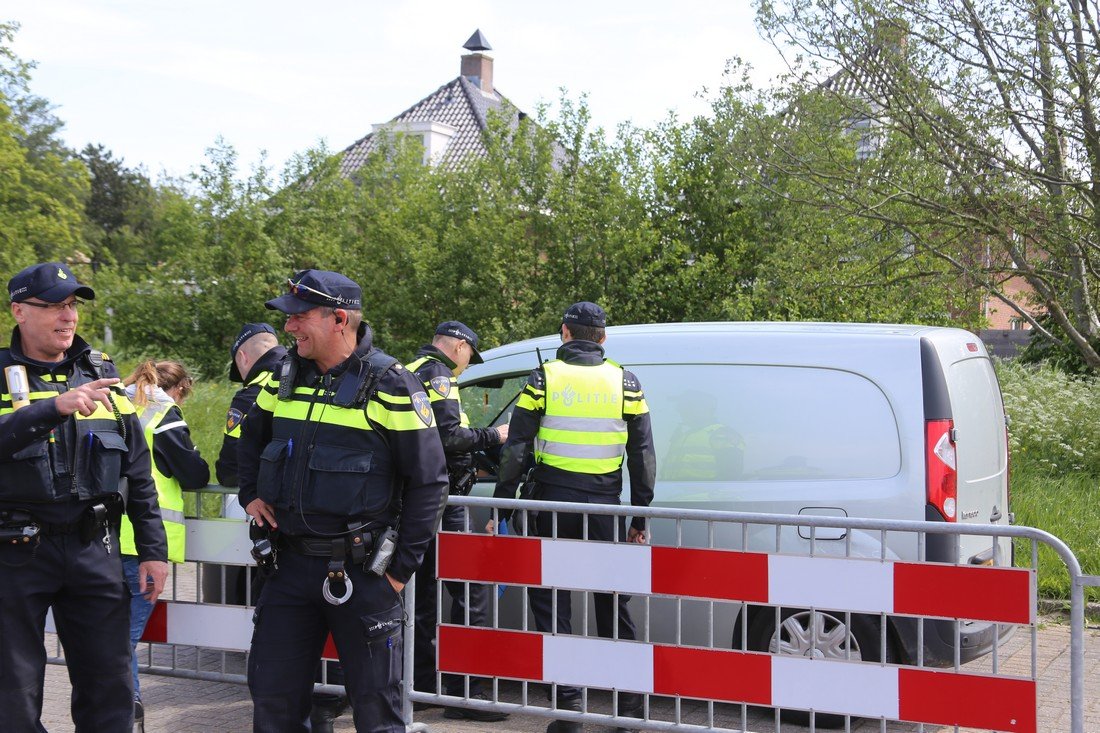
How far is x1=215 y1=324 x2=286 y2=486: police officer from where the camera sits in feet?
16.9

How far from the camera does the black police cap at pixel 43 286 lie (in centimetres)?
388

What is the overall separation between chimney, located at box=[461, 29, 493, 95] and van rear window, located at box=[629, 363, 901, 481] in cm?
4571

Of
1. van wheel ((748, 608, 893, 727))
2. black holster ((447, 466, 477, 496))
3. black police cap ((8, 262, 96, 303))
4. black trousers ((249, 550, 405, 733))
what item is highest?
black police cap ((8, 262, 96, 303))

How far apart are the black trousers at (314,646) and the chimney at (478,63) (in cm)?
4762

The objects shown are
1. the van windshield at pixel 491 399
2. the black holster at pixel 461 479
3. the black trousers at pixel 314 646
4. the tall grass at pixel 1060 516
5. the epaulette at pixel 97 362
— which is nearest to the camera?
the black trousers at pixel 314 646

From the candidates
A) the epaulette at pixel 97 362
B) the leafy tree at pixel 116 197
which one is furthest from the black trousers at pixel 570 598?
the leafy tree at pixel 116 197

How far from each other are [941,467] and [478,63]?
155 feet

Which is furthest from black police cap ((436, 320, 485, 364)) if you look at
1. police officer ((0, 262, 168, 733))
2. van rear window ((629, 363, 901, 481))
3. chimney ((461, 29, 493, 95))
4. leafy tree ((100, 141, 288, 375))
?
chimney ((461, 29, 493, 95))

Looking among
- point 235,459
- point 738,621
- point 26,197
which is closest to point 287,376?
point 235,459

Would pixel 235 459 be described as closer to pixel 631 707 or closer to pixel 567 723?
pixel 567 723

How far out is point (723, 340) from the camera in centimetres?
561

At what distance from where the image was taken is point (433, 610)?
543cm

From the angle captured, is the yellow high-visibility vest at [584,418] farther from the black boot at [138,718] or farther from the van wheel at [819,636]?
the black boot at [138,718]

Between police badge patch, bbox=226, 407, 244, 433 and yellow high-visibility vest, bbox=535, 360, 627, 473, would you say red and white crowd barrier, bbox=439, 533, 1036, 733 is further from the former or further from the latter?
police badge patch, bbox=226, 407, 244, 433
